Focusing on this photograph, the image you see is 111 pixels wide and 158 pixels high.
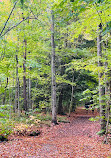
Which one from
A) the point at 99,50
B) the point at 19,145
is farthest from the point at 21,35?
the point at 19,145

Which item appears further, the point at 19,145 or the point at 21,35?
the point at 21,35

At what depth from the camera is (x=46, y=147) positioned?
599 centimetres

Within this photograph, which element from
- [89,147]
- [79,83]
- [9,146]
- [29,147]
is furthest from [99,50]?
[79,83]

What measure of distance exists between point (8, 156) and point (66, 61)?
13275 millimetres

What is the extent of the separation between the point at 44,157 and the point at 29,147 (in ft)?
4.13

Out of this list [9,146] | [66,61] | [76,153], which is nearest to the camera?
[76,153]

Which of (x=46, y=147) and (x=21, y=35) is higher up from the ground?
(x=21, y=35)

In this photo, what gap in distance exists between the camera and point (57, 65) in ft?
55.4

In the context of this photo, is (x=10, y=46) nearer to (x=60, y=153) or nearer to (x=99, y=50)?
(x=99, y=50)

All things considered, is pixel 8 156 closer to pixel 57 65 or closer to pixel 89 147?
pixel 89 147

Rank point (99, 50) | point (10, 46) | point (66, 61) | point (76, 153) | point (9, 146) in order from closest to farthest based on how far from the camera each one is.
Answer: point (76, 153) → point (9, 146) → point (99, 50) → point (10, 46) → point (66, 61)

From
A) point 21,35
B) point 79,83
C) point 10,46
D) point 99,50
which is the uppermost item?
point 21,35

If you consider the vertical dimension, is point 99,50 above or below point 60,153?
above

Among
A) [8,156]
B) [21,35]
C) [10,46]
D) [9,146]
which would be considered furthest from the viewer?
[21,35]
